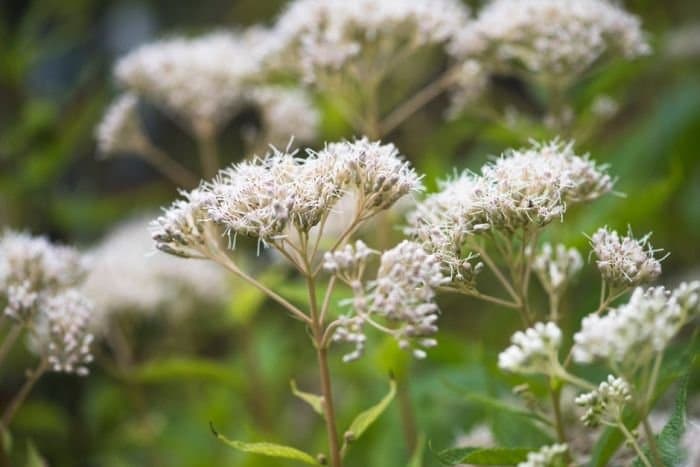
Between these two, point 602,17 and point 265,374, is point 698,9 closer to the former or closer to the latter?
point 602,17

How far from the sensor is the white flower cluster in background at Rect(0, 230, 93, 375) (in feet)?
4.87

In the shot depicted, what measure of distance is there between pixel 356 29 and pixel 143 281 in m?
1.15

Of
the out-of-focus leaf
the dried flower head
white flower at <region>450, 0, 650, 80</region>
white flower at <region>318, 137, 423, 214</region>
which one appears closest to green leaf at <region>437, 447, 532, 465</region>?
white flower at <region>318, 137, 423, 214</region>

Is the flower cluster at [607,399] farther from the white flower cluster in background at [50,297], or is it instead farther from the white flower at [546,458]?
the white flower cluster in background at [50,297]

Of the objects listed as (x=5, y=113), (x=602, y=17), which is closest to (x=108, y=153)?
(x=5, y=113)

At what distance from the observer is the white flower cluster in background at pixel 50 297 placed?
4.87ft

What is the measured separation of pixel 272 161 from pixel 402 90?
8.00 feet

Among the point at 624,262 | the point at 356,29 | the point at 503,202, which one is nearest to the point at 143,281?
the point at 356,29

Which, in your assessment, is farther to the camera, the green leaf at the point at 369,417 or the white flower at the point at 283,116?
the white flower at the point at 283,116

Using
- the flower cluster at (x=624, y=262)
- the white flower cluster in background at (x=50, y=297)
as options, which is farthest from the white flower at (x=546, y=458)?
the white flower cluster in background at (x=50, y=297)

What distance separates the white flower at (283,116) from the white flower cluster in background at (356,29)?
36cm

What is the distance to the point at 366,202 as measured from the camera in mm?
1282

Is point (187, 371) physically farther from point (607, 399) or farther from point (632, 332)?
point (632, 332)

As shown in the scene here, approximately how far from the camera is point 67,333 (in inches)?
58.2
